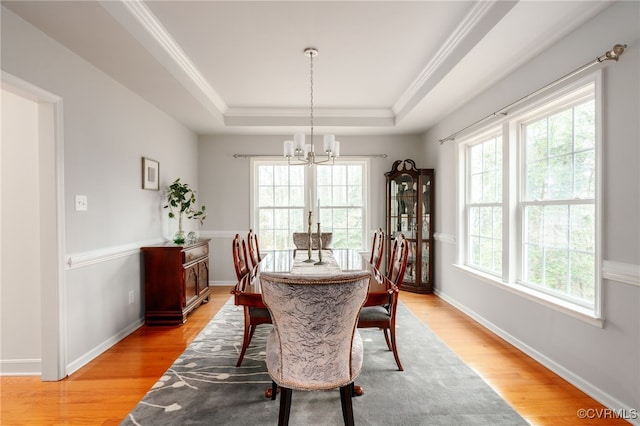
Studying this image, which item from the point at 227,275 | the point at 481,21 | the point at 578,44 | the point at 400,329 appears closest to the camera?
the point at 578,44

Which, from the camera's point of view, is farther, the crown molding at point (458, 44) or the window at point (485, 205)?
the window at point (485, 205)

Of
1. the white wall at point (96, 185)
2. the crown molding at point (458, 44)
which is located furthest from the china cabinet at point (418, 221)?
the white wall at point (96, 185)

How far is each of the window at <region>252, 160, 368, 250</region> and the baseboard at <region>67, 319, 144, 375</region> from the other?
2392 mm

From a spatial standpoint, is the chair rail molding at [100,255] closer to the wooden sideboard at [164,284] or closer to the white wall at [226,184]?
the wooden sideboard at [164,284]

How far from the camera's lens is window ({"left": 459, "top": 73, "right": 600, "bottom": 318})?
2.29 meters

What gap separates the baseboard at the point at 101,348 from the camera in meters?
2.52

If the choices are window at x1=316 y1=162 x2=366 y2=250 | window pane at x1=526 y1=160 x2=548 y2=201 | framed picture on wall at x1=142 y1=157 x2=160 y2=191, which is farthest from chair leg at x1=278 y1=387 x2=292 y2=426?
window at x1=316 y1=162 x2=366 y2=250

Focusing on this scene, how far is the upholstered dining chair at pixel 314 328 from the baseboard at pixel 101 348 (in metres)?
1.86

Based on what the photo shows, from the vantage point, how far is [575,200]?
7.84ft

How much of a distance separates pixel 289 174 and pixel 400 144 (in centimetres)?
189

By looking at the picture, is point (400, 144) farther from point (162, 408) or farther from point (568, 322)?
point (162, 408)

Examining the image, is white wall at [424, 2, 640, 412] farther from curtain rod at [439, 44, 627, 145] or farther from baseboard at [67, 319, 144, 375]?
baseboard at [67, 319, 144, 375]

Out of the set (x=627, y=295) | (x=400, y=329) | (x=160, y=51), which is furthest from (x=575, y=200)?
(x=160, y=51)

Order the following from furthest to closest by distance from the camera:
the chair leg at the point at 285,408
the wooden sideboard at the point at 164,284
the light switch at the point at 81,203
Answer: the wooden sideboard at the point at 164,284 < the light switch at the point at 81,203 < the chair leg at the point at 285,408
